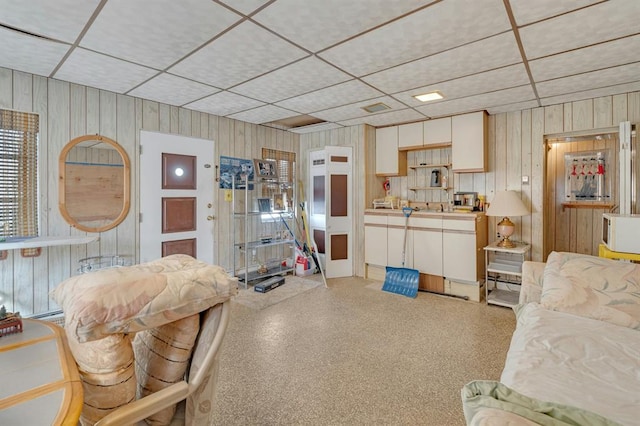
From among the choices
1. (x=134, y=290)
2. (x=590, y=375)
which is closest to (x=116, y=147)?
(x=134, y=290)

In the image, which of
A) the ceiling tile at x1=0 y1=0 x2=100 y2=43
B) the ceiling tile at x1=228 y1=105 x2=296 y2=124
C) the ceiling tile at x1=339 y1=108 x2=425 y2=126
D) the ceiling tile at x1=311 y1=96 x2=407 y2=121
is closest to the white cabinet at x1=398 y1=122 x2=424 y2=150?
the ceiling tile at x1=339 y1=108 x2=425 y2=126

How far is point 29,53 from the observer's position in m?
2.58

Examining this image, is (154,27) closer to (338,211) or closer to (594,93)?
(338,211)

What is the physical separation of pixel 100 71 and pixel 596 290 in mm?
4182

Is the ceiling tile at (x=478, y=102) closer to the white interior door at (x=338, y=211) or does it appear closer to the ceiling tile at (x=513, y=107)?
the ceiling tile at (x=513, y=107)

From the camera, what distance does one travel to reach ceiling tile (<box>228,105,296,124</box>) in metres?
4.18

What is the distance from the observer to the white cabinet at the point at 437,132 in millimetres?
4434

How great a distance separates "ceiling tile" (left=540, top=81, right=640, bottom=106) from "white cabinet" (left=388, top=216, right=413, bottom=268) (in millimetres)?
2227

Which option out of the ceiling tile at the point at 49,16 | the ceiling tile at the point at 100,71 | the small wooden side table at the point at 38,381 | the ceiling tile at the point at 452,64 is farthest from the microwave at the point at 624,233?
the ceiling tile at the point at 100,71

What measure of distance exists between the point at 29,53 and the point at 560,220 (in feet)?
22.2

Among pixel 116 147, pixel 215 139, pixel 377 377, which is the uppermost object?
pixel 215 139

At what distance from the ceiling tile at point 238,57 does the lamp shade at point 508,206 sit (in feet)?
9.38

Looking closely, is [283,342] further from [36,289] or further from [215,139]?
[215,139]

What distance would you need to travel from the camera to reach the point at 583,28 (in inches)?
85.1
